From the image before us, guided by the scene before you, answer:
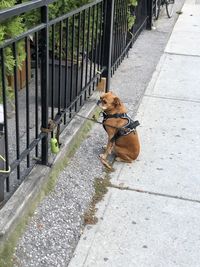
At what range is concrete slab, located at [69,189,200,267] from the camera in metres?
2.58

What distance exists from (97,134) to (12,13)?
6.59 ft

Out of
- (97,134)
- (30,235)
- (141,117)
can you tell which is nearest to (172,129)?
(141,117)

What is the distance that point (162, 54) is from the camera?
275 inches

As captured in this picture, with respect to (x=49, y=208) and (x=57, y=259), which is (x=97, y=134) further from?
(x=57, y=259)

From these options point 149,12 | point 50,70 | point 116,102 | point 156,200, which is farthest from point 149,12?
point 156,200

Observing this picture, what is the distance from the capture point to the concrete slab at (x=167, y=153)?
3.39m

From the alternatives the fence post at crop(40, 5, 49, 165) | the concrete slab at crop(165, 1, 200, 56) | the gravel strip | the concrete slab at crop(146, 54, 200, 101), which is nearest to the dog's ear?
the gravel strip

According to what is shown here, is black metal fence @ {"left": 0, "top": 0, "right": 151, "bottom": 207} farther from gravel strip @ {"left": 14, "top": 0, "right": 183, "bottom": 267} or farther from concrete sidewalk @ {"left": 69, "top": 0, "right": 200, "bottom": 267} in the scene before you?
concrete sidewalk @ {"left": 69, "top": 0, "right": 200, "bottom": 267}

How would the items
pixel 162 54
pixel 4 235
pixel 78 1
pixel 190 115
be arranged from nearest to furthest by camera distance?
pixel 4 235 < pixel 78 1 < pixel 190 115 < pixel 162 54

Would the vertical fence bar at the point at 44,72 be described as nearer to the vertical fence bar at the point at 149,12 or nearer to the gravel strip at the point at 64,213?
the gravel strip at the point at 64,213

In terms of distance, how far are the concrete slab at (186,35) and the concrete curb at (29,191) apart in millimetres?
4065

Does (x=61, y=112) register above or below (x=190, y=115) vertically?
above

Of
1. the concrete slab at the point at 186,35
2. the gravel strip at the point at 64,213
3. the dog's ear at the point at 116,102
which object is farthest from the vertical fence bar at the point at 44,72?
the concrete slab at the point at 186,35

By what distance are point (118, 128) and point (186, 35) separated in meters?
5.47
